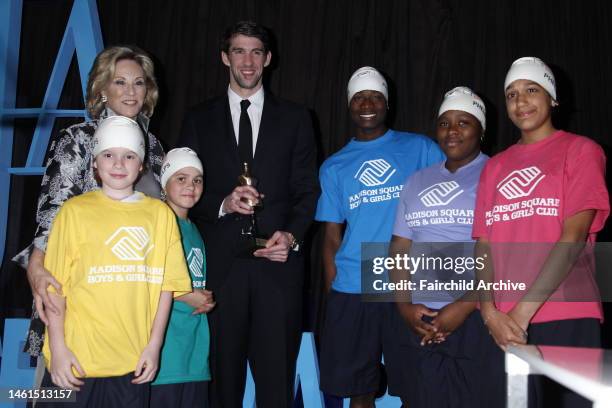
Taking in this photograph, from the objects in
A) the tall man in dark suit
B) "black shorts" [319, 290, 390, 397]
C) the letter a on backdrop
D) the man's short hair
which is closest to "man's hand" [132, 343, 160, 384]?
the tall man in dark suit

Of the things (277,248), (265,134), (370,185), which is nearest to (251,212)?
(277,248)

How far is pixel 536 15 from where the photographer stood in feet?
11.7

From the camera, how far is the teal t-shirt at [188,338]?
2.24m

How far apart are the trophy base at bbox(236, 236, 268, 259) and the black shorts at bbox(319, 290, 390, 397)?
449 mm

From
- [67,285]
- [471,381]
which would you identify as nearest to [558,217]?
[471,381]

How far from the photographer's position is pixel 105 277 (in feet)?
6.50

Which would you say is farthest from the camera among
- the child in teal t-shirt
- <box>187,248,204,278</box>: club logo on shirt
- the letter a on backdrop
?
the letter a on backdrop

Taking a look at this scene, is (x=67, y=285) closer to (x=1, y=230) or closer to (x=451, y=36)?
(x=1, y=230)

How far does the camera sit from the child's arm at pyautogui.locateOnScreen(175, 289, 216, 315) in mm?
2348

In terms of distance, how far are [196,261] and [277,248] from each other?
1.08ft

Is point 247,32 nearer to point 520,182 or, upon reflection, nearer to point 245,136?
point 245,136

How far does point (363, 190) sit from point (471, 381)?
0.90 meters

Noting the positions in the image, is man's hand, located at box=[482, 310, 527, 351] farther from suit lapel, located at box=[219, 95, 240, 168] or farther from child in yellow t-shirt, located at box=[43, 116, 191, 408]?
suit lapel, located at box=[219, 95, 240, 168]

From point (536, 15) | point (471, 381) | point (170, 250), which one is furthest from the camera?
point (536, 15)
